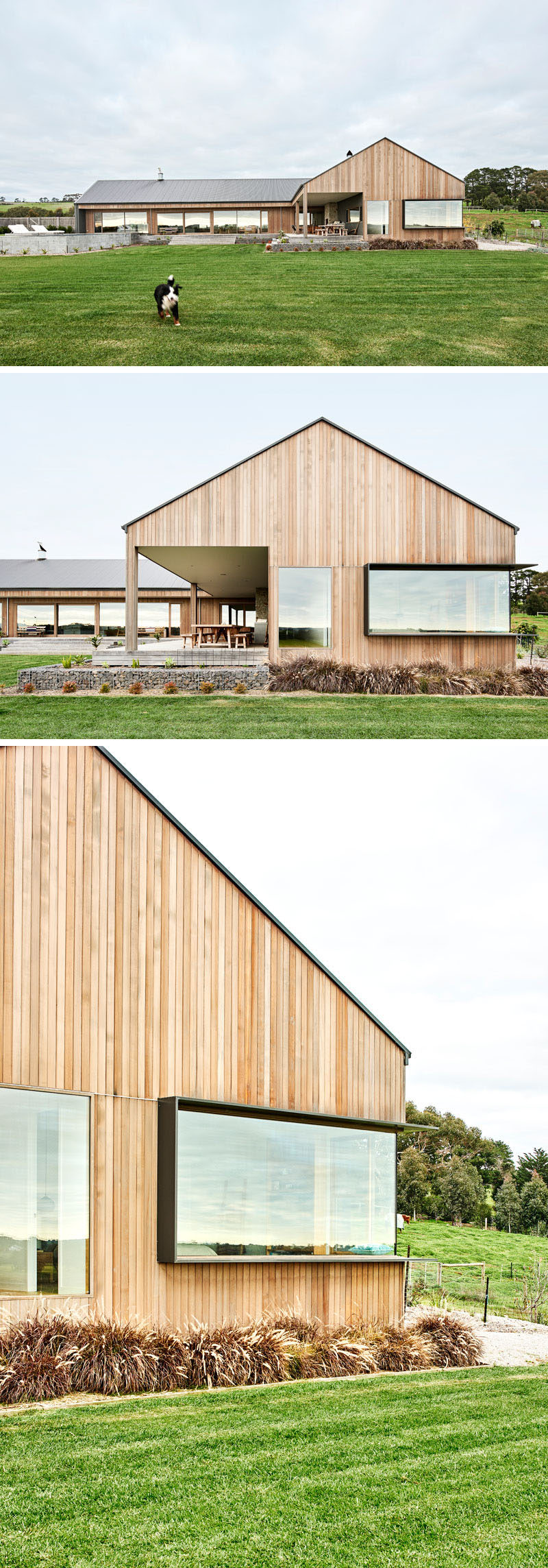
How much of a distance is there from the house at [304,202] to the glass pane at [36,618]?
12.8 meters

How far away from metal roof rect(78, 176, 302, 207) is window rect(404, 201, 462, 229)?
6172 millimetres

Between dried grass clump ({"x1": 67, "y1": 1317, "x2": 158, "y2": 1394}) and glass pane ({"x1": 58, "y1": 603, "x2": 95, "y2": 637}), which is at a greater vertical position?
glass pane ({"x1": 58, "y1": 603, "x2": 95, "y2": 637})

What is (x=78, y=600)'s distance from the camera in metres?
36.4

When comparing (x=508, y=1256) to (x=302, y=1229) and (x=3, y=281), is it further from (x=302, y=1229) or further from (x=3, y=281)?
(x=3, y=281)

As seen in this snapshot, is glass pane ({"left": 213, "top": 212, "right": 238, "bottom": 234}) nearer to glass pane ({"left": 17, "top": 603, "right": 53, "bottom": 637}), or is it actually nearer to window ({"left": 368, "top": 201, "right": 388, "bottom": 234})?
window ({"left": 368, "top": 201, "right": 388, "bottom": 234})

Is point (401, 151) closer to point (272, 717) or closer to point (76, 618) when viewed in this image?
point (76, 618)

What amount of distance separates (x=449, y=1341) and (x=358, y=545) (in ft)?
43.4

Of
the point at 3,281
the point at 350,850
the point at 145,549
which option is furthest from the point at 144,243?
the point at 350,850

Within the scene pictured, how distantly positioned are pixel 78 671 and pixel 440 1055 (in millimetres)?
30858

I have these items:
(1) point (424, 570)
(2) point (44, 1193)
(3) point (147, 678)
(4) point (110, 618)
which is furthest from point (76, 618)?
(2) point (44, 1193)

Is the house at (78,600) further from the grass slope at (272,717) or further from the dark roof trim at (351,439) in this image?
the grass slope at (272,717)

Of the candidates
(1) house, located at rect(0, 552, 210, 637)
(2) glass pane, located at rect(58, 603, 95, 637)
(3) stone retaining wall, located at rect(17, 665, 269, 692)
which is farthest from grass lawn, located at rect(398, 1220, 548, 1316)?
(2) glass pane, located at rect(58, 603, 95, 637)

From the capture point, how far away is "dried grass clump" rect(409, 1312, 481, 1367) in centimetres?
1049

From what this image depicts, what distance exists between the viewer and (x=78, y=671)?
1814 cm
